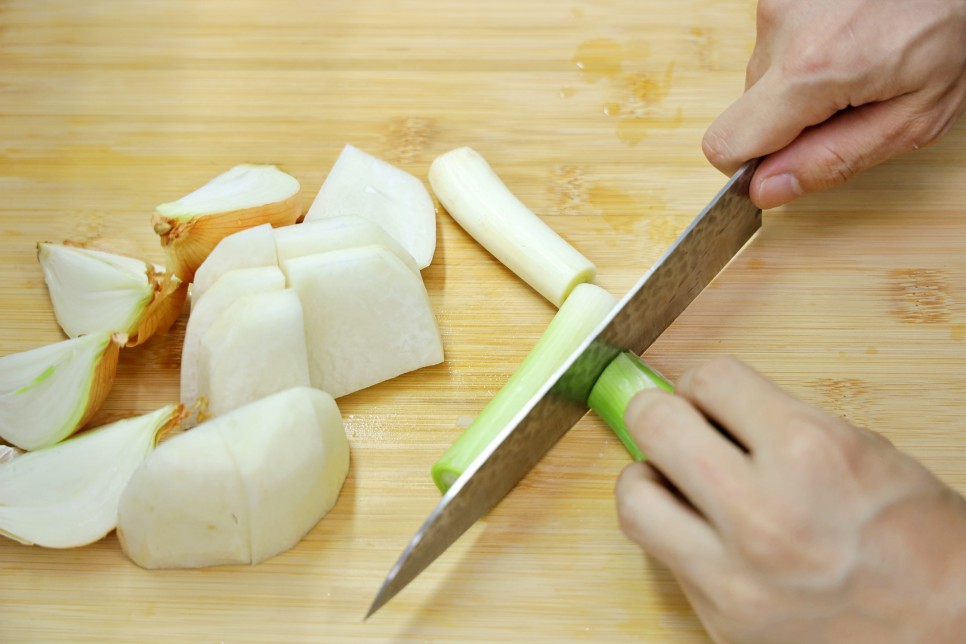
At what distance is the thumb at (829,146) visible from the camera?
133 centimetres

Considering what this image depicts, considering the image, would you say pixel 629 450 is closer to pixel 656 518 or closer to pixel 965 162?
pixel 656 518

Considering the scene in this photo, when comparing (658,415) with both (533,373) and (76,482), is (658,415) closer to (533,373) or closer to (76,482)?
(533,373)

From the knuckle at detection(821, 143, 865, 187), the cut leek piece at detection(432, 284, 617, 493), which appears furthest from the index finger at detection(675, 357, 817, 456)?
the knuckle at detection(821, 143, 865, 187)

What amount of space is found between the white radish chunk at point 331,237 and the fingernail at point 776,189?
21.9 inches

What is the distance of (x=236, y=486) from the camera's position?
1.11 metres

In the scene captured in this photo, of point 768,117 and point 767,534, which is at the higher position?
point 768,117

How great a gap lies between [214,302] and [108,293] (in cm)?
20

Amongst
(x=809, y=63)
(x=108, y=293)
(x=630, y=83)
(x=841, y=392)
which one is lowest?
(x=841, y=392)

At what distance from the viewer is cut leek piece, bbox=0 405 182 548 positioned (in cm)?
117

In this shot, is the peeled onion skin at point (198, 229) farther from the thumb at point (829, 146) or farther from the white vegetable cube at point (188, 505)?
the thumb at point (829, 146)

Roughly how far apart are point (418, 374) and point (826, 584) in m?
0.67

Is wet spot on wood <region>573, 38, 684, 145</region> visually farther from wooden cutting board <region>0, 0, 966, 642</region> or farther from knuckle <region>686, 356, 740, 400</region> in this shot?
knuckle <region>686, 356, 740, 400</region>

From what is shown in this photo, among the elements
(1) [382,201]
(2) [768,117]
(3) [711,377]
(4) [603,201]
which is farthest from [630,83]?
(3) [711,377]

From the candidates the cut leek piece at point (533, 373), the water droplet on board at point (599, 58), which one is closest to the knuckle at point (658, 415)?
the cut leek piece at point (533, 373)
